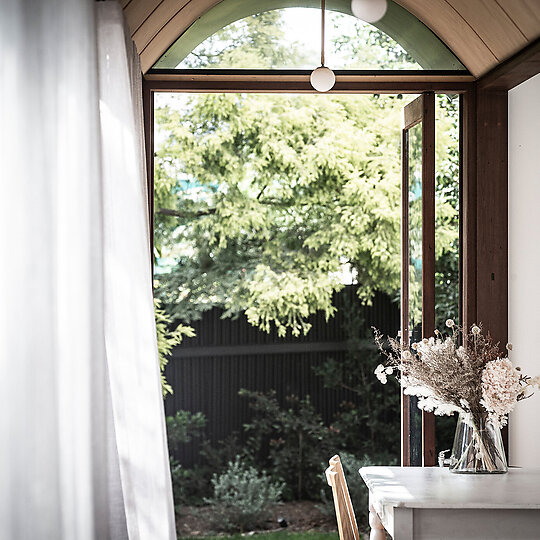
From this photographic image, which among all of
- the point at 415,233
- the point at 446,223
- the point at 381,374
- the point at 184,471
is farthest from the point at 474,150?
the point at 184,471

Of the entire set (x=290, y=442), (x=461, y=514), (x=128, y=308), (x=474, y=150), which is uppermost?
(x=474, y=150)

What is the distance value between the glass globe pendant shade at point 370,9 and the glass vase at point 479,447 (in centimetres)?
159

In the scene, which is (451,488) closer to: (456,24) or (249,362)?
(456,24)

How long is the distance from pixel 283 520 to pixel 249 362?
52.0 inches

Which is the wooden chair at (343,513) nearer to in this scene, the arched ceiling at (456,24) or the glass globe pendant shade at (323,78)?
the glass globe pendant shade at (323,78)

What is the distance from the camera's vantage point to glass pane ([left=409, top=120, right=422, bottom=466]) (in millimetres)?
3744

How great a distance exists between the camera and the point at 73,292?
1.87m

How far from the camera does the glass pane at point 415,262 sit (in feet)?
12.3

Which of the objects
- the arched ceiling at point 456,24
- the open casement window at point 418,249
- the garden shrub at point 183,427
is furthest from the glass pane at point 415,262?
the garden shrub at point 183,427

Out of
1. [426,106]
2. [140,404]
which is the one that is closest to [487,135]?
[426,106]

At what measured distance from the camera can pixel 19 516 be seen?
166 cm

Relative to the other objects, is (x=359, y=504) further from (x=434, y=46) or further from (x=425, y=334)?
(x=434, y=46)

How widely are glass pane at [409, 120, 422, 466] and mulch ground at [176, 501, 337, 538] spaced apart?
2964 millimetres

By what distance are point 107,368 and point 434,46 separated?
7.56 feet
